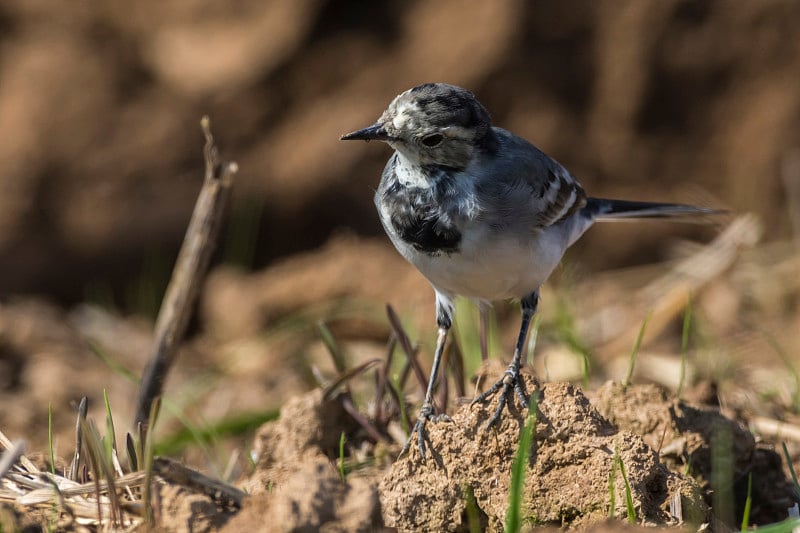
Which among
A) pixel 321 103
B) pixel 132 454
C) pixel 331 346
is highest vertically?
pixel 321 103

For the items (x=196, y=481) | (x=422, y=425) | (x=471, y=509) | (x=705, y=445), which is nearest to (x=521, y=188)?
(x=422, y=425)

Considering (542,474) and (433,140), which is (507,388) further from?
(433,140)

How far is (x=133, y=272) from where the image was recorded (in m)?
9.78

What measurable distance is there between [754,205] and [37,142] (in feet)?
22.1

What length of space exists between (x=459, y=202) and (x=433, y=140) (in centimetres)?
31

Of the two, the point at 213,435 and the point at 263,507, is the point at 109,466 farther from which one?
the point at 213,435

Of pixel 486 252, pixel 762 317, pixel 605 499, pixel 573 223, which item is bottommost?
pixel 605 499

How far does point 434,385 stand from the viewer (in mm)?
4797

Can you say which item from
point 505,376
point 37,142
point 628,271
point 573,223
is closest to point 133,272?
point 37,142

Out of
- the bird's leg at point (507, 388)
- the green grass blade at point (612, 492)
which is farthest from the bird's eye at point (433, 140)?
the green grass blade at point (612, 492)

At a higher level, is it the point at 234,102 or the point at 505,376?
the point at 234,102

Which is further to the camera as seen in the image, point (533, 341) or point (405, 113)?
point (533, 341)

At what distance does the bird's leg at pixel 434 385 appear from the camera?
4047mm

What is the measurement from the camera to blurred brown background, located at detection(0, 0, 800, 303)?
9.33 metres
